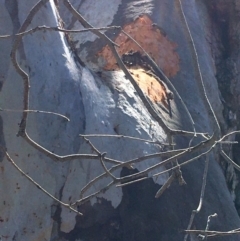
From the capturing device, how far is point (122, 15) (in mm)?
3381

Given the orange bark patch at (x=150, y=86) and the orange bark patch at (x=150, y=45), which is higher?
the orange bark patch at (x=150, y=45)

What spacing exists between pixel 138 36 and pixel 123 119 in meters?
1.13

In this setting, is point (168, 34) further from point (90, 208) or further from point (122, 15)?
point (90, 208)

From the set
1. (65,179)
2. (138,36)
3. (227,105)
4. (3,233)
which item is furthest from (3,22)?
(227,105)

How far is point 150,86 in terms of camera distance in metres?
2.67

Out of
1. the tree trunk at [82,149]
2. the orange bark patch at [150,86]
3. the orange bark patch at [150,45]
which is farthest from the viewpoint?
the orange bark patch at [150,45]

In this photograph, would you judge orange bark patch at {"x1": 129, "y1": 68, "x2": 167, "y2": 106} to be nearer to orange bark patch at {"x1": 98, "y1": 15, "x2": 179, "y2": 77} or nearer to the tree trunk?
→ the tree trunk

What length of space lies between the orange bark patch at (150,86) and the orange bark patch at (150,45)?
0.82 feet

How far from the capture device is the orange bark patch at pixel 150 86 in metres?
2.59

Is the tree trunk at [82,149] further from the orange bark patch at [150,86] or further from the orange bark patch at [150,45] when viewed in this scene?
the orange bark patch at [150,45]

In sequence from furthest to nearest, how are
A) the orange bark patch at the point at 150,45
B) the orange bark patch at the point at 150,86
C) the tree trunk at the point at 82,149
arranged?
the orange bark patch at the point at 150,45 → the orange bark patch at the point at 150,86 → the tree trunk at the point at 82,149

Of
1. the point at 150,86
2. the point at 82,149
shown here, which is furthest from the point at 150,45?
the point at 82,149

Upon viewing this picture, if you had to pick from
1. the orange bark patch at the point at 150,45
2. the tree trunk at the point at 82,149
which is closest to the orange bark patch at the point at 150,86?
the tree trunk at the point at 82,149

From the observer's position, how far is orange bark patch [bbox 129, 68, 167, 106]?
2.59 meters
